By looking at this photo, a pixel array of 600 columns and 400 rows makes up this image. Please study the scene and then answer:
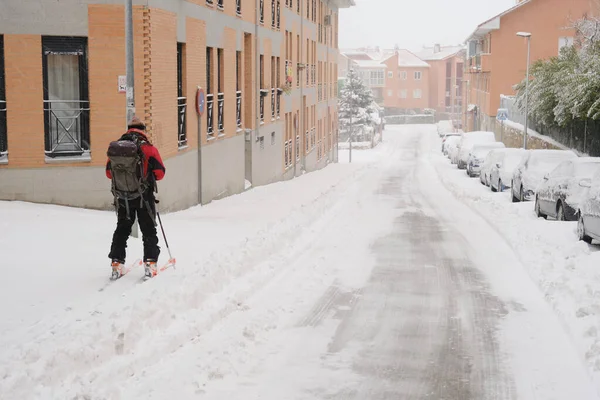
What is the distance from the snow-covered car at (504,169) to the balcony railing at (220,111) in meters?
10.3

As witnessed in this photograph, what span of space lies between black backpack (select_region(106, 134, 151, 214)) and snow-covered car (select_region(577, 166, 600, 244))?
7.91 meters

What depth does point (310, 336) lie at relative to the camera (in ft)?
26.2

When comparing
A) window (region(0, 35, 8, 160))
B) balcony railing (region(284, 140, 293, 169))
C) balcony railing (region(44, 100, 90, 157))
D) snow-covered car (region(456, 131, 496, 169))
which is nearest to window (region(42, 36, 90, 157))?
balcony railing (region(44, 100, 90, 157))

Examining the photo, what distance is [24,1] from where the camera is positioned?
1443cm

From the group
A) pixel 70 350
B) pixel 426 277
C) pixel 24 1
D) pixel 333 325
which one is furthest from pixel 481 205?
pixel 70 350

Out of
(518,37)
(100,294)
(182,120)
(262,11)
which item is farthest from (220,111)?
Answer: (518,37)

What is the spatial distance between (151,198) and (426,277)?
3974mm

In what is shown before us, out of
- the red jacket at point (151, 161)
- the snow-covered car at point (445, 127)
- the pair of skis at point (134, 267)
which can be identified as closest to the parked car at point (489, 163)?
the pair of skis at point (134, 267)

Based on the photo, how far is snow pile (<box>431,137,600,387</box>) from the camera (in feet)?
26.2

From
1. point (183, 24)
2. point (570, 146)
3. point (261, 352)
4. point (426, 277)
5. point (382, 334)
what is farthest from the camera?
point (570, 146)

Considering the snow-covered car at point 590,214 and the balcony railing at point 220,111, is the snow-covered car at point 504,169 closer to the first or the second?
the balcony railing at point 220,111

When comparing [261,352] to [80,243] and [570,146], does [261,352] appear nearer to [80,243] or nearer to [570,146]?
[80,243]

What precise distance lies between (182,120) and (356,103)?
77101 mm

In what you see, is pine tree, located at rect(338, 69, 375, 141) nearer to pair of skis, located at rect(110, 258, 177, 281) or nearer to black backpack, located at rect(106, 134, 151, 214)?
pair of skis, located at rect(110, 258, 177, 281)
